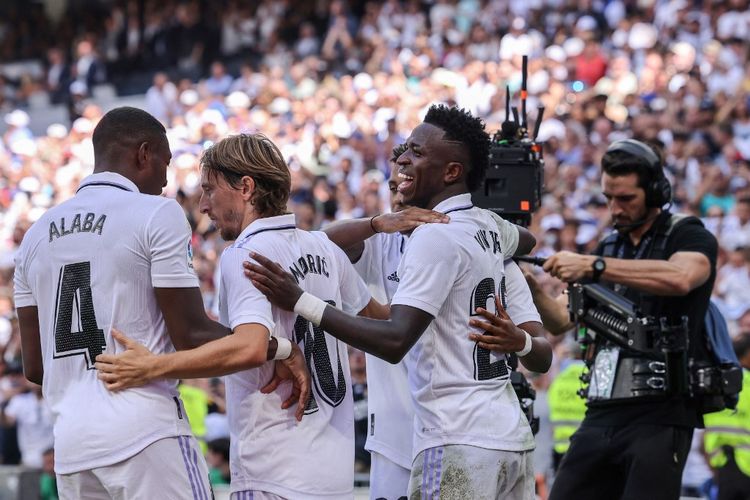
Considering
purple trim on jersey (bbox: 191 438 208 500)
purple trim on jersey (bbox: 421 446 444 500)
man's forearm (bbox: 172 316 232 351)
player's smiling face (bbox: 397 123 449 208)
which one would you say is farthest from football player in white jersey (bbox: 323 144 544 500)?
purple trim on jersey (bbox: 191 438 208 500)

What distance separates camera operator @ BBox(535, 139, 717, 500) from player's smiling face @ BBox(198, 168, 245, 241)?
4.86 ft

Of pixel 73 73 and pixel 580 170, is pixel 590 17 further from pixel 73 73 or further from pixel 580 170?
pixel 73 73

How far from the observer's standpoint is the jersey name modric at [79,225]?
4320 millimetres

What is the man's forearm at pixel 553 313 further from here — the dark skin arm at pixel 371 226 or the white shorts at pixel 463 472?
the white shorts at pixel 463 472

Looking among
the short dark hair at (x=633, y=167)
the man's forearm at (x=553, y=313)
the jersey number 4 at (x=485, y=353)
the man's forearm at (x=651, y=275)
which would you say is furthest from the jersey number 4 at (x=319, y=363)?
the short dark hair at (x=633, y=167)

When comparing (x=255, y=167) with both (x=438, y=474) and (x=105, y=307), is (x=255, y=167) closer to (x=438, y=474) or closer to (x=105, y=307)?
(x=105, y=307)

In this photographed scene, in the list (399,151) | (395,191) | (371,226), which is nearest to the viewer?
(371,226)

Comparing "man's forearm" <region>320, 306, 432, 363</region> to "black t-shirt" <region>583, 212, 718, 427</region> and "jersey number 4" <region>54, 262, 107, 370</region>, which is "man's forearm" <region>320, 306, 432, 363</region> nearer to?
"jersey number 4" <region>54, 262, 107, 370</region>

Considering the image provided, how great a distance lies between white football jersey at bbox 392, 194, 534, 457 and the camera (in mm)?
4570

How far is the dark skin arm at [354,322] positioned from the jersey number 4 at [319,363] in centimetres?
20

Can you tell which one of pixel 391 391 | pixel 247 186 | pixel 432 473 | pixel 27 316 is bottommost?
pixel 432 473

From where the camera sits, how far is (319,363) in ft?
15.3

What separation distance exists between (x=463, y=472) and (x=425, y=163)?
4.01 feet

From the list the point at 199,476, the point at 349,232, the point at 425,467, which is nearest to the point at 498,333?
the point at 425,467
